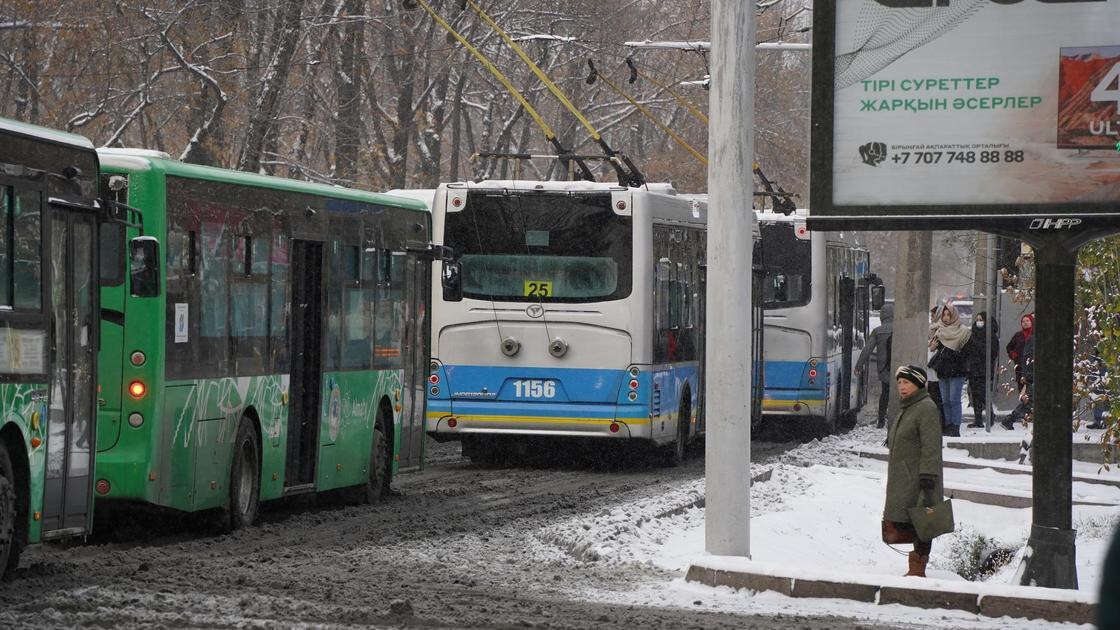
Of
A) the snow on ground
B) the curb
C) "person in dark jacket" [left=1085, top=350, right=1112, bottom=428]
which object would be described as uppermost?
"person in dark jacket" [left=1085, top=350, right=1112, bottom=428]

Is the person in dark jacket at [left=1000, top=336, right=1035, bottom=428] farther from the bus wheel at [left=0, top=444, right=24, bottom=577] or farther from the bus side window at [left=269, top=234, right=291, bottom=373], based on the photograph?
the bus wheel at [left=0, top=444, right=24, bottom=577]

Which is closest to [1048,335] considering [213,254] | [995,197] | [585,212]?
[995,197]

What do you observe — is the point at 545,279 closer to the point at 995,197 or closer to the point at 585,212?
the point at 585,212

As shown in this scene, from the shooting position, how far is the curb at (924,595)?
969cm

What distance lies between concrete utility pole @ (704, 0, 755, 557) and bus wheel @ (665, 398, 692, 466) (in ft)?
31.6

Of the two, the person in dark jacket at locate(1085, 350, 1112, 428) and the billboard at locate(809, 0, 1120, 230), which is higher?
the billboard at locate(809, 0, 1120, 230)

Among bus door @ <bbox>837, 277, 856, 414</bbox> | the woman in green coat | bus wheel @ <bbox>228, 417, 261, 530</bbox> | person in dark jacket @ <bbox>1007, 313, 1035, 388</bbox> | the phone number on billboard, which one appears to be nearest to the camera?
the phone number on billboard

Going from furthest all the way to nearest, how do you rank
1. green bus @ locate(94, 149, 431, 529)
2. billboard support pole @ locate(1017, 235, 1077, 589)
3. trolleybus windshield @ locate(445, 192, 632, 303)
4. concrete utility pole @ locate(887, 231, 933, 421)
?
concrete utility pole @ locate(887, 231, 933, 421) < trolleybus windshield @ locate(445, 192, 632, 303) < green bus @ locate(94, 149, 431, 529) < billboard support pole @ locate(1017, 235, 1077, 589)

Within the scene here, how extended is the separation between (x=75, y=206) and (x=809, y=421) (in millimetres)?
17990

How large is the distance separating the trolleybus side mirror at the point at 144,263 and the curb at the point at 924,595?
3641 mm

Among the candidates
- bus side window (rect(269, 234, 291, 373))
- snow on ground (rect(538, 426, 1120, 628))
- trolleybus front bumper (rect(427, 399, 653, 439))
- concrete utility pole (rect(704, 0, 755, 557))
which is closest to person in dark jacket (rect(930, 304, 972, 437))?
snow on ground (rect(538, 426, 1120, 628))

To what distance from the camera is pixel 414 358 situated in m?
17.2

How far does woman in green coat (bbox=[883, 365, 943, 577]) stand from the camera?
11.9 metres

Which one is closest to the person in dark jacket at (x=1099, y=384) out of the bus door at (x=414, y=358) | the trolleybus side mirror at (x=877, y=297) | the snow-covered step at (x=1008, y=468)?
the snow-covered step at (x=1008, y=468)
